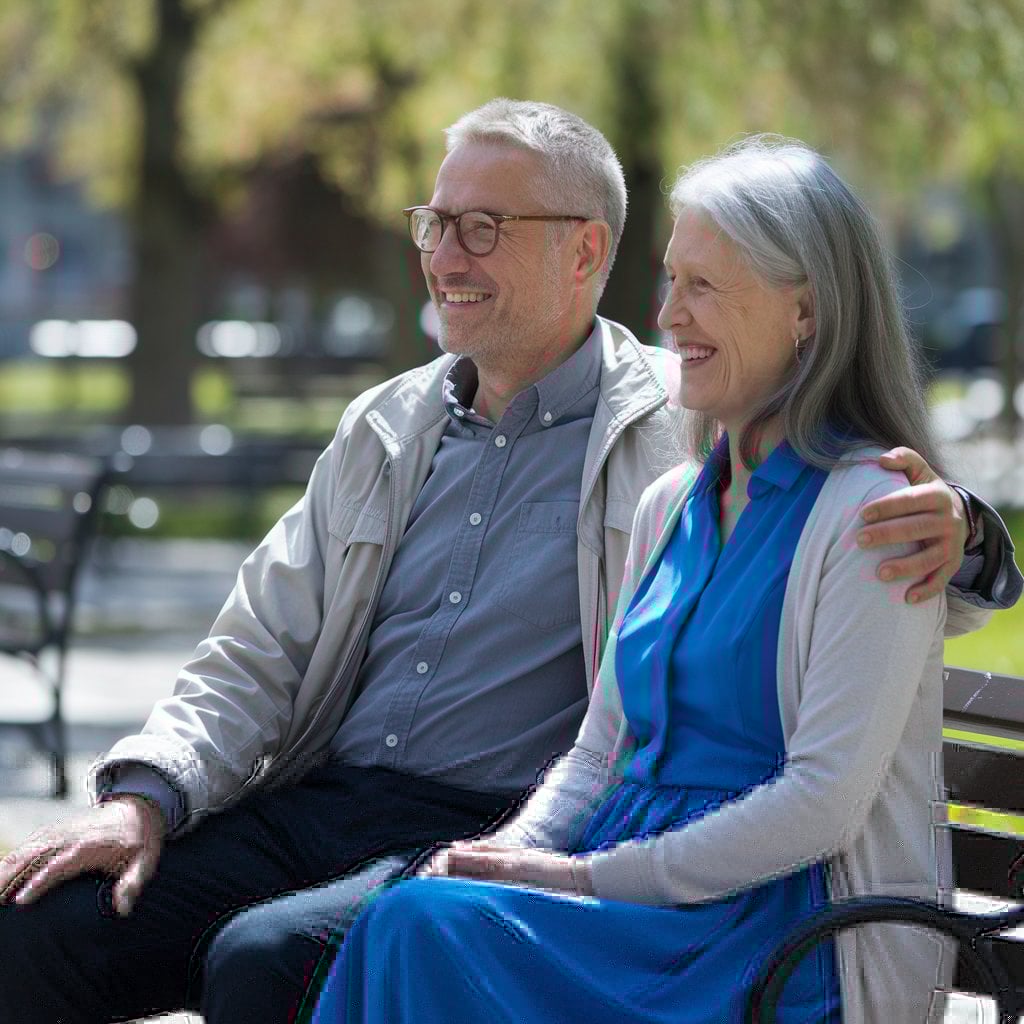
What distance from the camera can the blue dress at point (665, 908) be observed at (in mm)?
2602

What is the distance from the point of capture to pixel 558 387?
3.70m

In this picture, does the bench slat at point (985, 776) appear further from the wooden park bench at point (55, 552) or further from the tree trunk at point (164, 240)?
the tree trunk at point (164, 240)

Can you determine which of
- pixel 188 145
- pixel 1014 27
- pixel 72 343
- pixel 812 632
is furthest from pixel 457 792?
pixel 72 343

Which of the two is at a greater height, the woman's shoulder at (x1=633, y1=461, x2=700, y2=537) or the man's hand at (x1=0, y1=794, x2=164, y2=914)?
the woman's shoulder at (x1=633, y1=461, x2=700, y2=537)

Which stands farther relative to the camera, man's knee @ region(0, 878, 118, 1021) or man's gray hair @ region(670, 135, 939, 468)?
man's knee @ region(0, 878, 118, 1021)

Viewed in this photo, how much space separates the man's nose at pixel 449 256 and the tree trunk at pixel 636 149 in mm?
8344

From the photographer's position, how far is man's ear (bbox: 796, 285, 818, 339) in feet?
9.55

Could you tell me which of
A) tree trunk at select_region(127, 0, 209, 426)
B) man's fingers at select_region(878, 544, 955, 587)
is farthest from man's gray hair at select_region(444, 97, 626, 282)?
tree trunk at select_region(127, 0, 209, 426)

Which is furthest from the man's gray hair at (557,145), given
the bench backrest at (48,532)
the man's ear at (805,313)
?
the bench backrest at (48,532)

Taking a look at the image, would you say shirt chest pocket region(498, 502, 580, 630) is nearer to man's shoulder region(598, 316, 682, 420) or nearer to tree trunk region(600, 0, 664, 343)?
man's shoulder region(598, 316, 682, 420)

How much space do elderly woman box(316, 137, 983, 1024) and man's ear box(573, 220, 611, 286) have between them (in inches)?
25.8

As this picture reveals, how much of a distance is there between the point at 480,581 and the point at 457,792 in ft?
1.30

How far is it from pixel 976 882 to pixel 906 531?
662 mm

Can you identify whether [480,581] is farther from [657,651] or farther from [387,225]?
[387,225]
